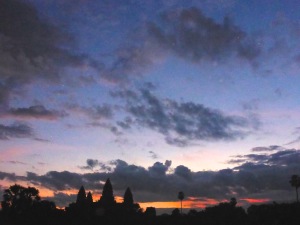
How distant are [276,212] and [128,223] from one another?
40.6m

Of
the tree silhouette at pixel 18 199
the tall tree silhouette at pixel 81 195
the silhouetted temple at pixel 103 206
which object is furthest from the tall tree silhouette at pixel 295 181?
the tree silhouette at pixel 18 199

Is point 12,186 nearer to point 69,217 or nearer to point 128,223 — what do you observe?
point 69,217

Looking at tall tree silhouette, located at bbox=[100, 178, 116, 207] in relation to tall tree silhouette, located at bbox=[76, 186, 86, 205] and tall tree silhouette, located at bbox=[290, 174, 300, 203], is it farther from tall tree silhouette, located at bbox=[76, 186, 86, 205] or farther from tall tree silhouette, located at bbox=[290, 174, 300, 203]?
tall tree silhouette, located at bbox=[290, 174, 300, 203]

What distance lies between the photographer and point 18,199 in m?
76.2

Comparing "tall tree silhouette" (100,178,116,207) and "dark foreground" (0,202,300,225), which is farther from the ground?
"tall tree silhouette" (100,178,116,207)

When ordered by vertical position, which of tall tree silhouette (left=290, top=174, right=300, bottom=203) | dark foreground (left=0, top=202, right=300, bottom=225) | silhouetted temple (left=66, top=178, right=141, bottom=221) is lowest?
dark foreground (left=0, top=202, right=300, bottom=225)

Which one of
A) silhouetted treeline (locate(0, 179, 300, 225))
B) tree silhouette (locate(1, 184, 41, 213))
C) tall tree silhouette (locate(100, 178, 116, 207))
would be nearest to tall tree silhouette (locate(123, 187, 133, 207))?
silhouetted treeline (locate(0, 179, 300, 225))

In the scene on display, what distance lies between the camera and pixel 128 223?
94.1 m

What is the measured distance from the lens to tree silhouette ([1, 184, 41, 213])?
75.5m

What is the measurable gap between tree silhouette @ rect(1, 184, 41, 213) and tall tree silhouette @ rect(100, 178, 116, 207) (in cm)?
3289

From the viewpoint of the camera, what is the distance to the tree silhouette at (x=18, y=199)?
248 feet

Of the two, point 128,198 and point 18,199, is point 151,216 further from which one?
point 18,199

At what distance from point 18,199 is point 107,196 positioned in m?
37.5

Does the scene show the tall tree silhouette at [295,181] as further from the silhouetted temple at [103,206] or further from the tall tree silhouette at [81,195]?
the tall tree silhouette at [81,195]
